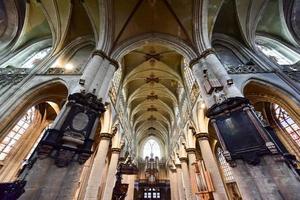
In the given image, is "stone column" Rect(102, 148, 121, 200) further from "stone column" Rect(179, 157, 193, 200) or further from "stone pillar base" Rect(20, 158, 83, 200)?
"stone column" Rect(179, 157, 193, 200)

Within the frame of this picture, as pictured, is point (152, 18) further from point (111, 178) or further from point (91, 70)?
point (111, 178)

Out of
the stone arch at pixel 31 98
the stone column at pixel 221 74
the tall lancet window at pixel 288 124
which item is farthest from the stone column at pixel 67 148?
the tall lancet window at pixel 288 124

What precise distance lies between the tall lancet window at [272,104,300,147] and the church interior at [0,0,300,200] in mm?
63

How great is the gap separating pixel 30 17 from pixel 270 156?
15.9 metres

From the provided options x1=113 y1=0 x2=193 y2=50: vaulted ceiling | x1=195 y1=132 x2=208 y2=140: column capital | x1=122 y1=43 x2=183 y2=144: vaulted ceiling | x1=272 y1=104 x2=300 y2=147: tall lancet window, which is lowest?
x1=195 y1=132 x2=208 y2=140: column capital

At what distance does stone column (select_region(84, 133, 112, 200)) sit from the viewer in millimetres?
7402

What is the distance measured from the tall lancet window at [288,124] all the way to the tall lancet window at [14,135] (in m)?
17.4

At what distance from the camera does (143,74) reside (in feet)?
50.8

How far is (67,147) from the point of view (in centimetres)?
487

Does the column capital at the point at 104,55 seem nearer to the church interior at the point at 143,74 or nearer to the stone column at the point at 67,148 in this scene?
the church interior at the point at 143,74

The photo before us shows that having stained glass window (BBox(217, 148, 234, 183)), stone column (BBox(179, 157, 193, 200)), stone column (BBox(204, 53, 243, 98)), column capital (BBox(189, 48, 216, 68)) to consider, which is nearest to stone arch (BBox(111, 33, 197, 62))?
column capital (BBox(189, 48, 216, 68))

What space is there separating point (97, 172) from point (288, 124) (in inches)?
493

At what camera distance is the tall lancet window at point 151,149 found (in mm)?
26888

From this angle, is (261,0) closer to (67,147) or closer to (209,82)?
(209,82)
